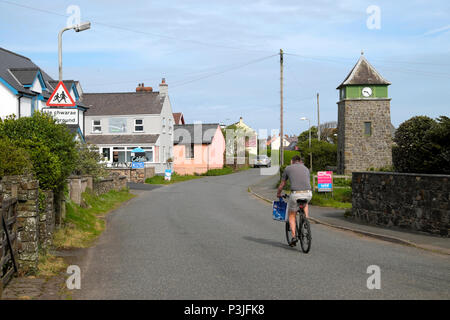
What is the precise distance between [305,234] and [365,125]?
104 ft

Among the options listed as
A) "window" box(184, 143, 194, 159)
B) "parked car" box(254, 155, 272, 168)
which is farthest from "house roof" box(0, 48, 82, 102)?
"parked car" box(254, 155, 272, 168)

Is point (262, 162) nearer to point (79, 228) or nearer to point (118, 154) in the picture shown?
point (118, 154)

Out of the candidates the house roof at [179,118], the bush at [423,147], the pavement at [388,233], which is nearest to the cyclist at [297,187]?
the pavement at [388,233]

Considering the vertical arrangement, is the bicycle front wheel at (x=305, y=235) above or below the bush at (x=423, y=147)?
below

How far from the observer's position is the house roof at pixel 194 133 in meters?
59.7

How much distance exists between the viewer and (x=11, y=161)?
7.95 meters

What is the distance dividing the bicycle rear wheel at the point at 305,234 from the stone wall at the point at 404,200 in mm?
4000

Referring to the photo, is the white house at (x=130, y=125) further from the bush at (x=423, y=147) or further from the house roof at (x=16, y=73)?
the bush at (x=423, y=147)

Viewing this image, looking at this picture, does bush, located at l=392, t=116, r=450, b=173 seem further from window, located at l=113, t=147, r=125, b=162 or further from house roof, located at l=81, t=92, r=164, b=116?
house roof, located at l=81, t=92, r=164, b=116

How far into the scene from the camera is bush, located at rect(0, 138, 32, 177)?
7832 mm

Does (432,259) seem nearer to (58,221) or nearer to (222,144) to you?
(58,221)

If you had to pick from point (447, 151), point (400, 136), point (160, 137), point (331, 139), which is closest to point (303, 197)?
point (447, 151)
